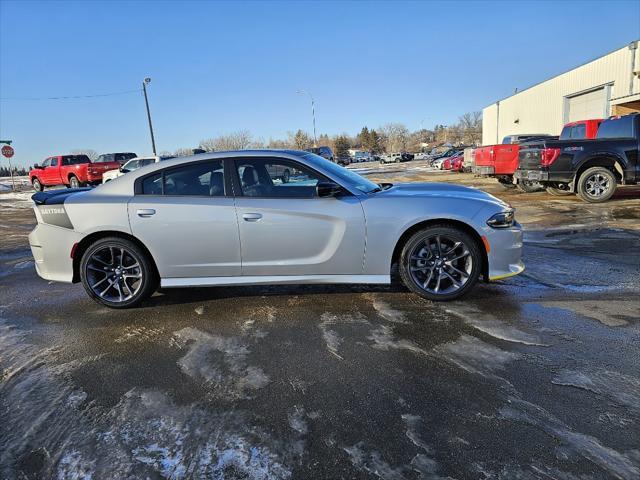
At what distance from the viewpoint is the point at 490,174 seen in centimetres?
1472

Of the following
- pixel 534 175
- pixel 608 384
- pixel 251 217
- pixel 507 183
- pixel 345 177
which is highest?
pixel 345 177

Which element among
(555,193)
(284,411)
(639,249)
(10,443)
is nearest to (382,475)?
(284,411)

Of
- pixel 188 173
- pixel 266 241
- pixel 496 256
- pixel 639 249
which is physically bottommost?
pixel 639 249

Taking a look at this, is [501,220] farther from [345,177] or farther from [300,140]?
[300,140]

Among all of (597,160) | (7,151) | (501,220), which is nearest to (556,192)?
(597,160)

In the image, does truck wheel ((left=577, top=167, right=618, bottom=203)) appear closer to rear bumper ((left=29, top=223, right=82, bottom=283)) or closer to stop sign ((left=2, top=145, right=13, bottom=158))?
rear bumper ((left=29, top=223, right=82, bottom=283))

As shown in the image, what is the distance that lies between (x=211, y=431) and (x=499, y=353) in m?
2.10

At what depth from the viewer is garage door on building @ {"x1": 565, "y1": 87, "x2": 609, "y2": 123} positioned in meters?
24.4

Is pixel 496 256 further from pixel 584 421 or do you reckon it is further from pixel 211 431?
pixel 211 431

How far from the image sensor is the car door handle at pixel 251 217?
13.7 feet

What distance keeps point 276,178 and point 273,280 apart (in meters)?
1.02

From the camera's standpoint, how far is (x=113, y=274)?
447cm

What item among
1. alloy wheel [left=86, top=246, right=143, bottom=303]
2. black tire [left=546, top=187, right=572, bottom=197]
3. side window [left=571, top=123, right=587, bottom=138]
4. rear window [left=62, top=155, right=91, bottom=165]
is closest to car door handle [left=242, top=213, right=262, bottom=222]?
alloy wheel [left=86, top=246, right=143, bottom=303]

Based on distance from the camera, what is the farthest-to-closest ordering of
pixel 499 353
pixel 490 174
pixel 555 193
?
pixel 490 174, pixel 555 193, pixel 499 353
